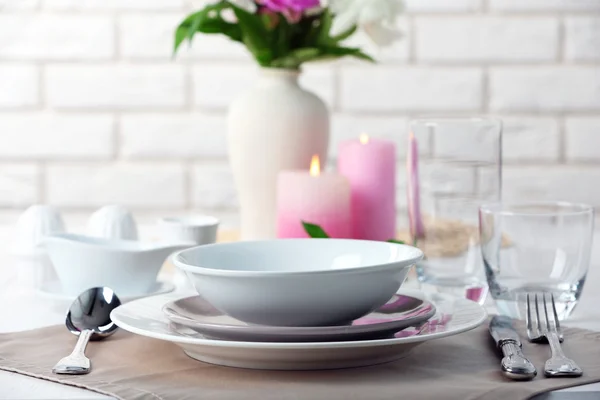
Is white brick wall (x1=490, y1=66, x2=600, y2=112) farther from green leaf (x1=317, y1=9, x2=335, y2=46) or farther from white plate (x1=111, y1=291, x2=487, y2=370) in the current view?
white plate (x1=111, y1=291, x2=487, y2=370)

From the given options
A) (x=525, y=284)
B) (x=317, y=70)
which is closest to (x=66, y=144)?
(x=317, y=70)

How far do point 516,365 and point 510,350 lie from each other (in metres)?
0.06

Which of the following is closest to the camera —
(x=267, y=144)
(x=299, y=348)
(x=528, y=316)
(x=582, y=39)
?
(x=299, y=348)

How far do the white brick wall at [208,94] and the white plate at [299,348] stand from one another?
5.99 feet

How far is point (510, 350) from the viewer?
0.74 meters

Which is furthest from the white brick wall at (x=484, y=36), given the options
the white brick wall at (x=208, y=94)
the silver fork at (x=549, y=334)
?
the silver fork at (x=549, y=334)

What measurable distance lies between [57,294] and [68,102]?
1684mm

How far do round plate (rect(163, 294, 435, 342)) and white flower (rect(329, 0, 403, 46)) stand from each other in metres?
0.76

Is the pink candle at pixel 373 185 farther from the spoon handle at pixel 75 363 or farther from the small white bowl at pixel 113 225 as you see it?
the spoon handle at pixel 75 363

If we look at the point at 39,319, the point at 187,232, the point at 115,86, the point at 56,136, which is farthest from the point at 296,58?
the point at 56,136

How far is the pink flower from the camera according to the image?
148 centimetres

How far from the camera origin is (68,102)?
264 cm

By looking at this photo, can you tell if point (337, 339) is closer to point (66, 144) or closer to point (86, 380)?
point (86, 380)

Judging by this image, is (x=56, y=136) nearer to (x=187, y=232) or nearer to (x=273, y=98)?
(x=273, y=98)
